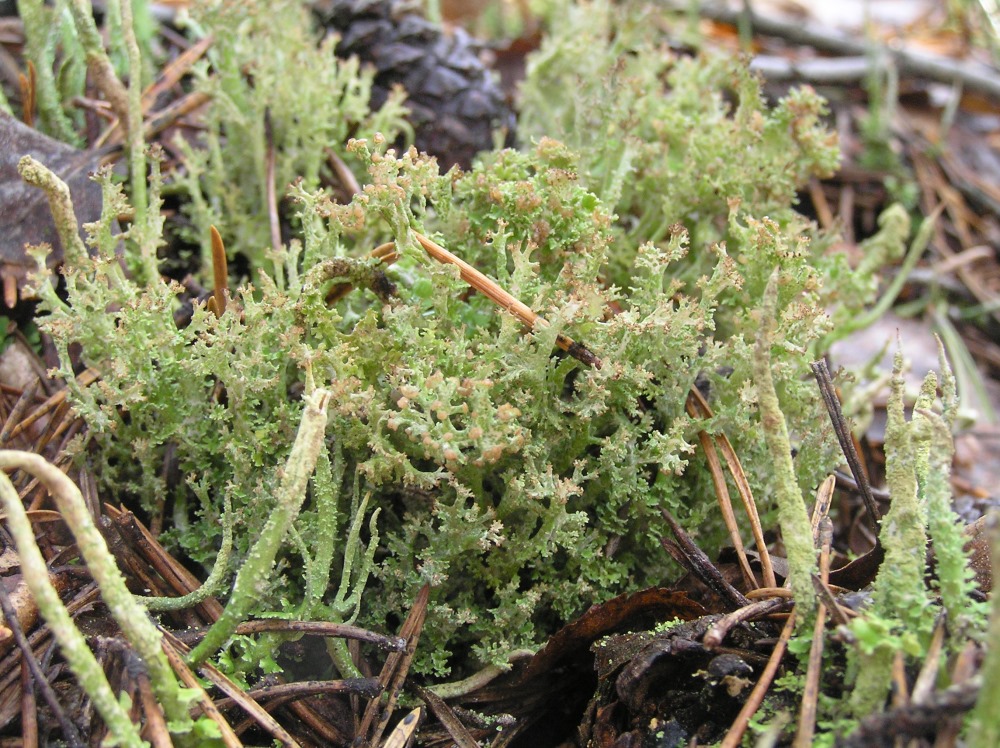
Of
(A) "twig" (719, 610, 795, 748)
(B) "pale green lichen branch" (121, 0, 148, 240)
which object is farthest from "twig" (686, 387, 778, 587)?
(B) "pale green lichen branch" (121, 0, 148, 240)

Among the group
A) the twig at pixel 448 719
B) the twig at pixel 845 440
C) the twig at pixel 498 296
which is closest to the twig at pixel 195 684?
the twig at pixel 448 719

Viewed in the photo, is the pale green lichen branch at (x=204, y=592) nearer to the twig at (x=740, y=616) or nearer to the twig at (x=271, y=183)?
the twig at (x=271, y=183)

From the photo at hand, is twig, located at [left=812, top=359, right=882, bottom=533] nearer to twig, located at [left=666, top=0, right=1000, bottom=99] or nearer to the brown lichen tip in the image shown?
the brown lichen tip

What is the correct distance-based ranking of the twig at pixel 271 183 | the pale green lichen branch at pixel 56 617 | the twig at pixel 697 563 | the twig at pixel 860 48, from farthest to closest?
the twig at pixel 860 48
the twig at pixel 271 183
the twig at pixel 697 563
the pale green lichen branch at pixel 56 617

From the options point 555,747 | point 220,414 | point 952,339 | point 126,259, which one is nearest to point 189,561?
point 220,414

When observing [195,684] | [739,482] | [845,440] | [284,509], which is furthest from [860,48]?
[195,684]

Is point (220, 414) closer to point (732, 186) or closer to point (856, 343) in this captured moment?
point (732, 186)
